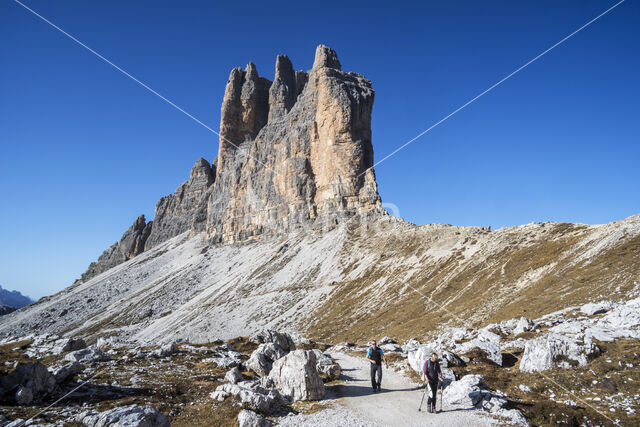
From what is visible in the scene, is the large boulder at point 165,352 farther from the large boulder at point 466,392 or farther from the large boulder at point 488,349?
the large boulder at point 488,349

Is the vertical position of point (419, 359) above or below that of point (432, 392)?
above

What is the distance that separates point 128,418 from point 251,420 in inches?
150

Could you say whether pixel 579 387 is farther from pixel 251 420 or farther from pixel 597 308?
pixel 251 420

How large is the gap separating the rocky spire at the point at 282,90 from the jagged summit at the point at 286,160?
0.51 meters

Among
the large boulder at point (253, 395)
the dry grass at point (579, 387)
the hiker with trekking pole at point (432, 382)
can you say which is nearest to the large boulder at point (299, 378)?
the large boulder at point (253, 395)

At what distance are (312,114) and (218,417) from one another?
118m

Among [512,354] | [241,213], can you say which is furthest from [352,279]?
[241,213]

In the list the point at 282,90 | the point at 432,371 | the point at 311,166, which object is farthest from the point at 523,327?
the point at 282,90

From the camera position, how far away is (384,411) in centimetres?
1363

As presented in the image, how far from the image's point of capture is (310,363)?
15906mm

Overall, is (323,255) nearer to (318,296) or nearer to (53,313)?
(318,296)

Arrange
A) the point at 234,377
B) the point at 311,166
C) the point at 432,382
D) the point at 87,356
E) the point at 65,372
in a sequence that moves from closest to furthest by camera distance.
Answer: the point at 432,382, the point at 65,372, the point at 234,377, the point at 87,356, the point at 311,166

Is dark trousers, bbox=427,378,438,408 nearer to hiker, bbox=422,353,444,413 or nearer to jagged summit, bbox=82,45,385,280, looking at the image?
hiker, bbox=422,353,444,413

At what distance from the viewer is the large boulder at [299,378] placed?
15.2 meters
